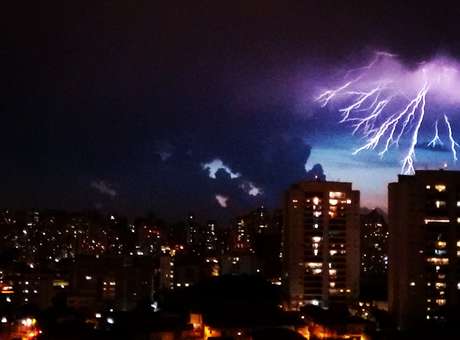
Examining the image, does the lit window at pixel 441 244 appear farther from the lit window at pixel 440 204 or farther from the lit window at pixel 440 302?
the lit window at pixel 440 302

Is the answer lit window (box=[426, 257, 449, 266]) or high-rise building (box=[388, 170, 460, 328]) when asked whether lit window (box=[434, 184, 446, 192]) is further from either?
lit window (box=[426, 257, 449, 266])

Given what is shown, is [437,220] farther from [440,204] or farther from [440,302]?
[440,302]

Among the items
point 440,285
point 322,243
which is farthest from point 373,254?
point 440,285

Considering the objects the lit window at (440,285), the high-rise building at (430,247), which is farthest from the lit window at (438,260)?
the lit window at (440,285)

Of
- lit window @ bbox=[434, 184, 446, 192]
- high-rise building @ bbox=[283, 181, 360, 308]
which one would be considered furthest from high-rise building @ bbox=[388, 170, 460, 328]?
high-rise building @ bbox=[283, 181, 360, 308]

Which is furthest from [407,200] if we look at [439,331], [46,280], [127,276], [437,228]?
[46,280]

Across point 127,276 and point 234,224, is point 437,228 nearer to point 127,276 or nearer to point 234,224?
point 127,276
